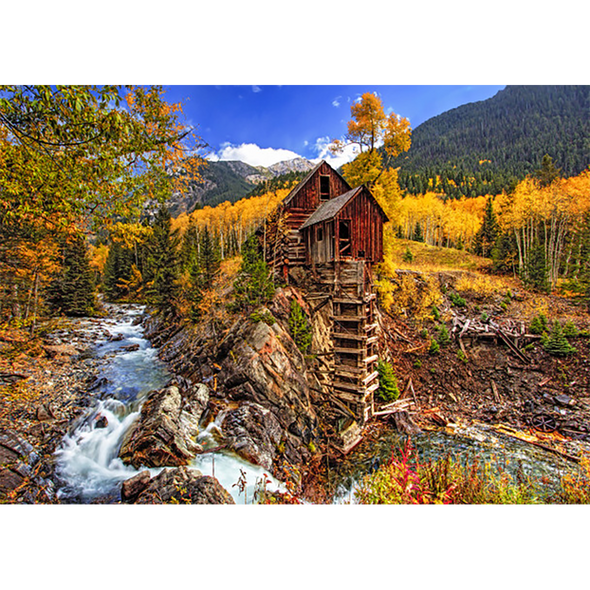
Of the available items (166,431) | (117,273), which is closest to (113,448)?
(166,431)

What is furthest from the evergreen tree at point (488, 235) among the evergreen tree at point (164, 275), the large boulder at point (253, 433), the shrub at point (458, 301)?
the large boulder at point (253, 433)

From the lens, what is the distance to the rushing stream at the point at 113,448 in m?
7.84

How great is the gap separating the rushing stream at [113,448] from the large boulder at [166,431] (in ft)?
1.07

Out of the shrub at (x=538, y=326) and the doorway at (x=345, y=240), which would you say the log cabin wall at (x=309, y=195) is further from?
the shrub at (x=538, y=326)

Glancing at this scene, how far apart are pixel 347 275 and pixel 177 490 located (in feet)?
38.6

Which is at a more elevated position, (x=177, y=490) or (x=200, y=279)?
(x=200, y=279)

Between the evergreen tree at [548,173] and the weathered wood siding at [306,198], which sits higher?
the evergreen tree at [548,173]

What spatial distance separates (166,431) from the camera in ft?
31.3

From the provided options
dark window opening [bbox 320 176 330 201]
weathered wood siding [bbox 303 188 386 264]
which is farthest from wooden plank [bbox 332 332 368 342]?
dark window opening [bbox 320 176 330 201]

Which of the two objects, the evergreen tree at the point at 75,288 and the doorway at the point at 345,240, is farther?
the evergreen tree at the point at 75,288

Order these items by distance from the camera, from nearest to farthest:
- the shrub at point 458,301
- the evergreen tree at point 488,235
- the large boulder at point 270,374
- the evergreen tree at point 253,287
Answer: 1. the large boulder at point 270,374
2. the evergreen tree at point 253,287
3. the shrub at point 458,301
4. the evergreen tree at point 488,235

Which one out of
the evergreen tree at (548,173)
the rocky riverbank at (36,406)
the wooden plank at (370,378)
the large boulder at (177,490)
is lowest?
the wooden plank at (370,378)

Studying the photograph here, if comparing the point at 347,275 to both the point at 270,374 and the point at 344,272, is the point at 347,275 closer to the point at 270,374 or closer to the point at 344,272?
the point at 344,272
